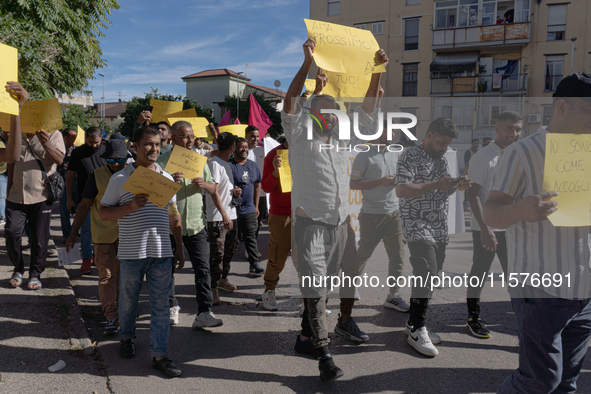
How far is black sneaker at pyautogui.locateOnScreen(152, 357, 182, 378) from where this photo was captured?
3.22 m

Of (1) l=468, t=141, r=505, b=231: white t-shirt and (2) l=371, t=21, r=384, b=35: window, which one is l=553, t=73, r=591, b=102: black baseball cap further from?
(2) l=371, t=21, r=384, b=35: window

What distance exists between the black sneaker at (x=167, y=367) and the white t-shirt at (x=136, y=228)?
31.0 inches

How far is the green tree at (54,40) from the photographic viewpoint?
8.31 metres

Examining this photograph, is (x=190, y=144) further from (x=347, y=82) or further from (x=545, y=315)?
(x=545, y=315)

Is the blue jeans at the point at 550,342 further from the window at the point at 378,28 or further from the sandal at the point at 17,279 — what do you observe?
the window at the point at 378,28

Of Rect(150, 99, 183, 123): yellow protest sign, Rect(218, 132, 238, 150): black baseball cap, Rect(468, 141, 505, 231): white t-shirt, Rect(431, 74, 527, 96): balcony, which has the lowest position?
Rect(468, 141, 505, 231): white t-shirt

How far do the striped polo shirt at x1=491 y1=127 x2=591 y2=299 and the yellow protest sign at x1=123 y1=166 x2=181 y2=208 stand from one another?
2.22 metres

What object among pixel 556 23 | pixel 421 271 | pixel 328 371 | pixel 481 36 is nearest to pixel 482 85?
pixel 481 36

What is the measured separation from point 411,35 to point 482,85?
6179 millimetres

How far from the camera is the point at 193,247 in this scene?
421cm

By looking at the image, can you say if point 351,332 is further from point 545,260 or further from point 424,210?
point 545,260

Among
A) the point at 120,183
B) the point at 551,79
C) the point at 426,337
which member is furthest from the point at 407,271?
the point at 551,79

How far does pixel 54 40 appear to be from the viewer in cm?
990

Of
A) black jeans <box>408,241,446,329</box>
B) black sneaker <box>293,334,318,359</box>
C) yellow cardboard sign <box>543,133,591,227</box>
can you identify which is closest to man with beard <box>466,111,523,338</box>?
black jeans <box>408,241,446,329</box>
